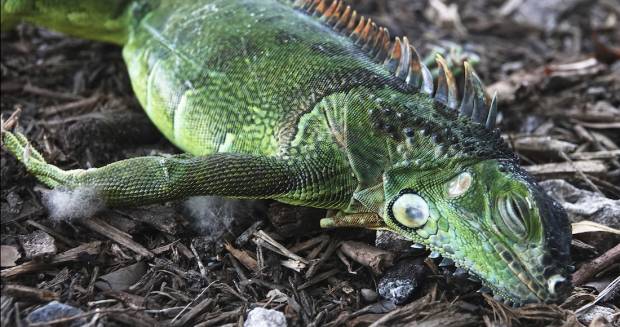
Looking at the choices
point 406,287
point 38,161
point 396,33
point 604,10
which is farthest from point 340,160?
point 604,10

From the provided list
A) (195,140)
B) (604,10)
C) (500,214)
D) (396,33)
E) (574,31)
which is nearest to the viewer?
(500,214)

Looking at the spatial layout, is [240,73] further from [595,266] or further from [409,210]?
[595,266]

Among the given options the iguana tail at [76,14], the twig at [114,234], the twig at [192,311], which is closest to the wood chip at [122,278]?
the twig at [114,234]

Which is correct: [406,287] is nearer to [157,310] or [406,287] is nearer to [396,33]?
[157,310]

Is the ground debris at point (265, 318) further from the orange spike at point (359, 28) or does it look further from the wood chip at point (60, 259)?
the orange spike at point (359, 28)

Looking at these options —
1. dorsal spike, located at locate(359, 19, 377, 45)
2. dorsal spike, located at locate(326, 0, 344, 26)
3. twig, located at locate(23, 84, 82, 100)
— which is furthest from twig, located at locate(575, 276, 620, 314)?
twig, located at locate(23, 84, 82, 100)

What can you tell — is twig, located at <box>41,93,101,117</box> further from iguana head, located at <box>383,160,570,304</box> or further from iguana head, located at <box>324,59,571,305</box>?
iguana head, located at <box>383,160,570,304</box>

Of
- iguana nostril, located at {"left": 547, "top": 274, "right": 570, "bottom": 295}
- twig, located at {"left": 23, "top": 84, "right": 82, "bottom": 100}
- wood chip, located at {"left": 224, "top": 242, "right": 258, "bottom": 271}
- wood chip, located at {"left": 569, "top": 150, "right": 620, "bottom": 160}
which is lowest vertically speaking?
wood chip, located at {"left": 224, "top": 242, "right": 258, "bottom": 271}
